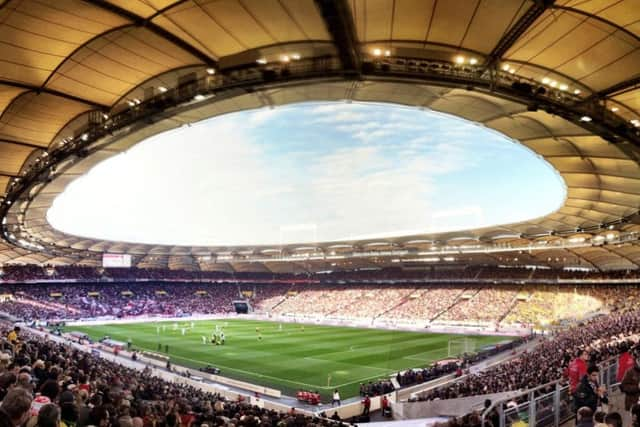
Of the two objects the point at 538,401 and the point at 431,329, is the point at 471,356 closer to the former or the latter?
the point at 431,329

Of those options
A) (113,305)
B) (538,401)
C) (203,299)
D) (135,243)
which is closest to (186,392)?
(538,401)

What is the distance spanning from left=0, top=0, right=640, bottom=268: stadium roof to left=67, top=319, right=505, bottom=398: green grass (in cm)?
1668

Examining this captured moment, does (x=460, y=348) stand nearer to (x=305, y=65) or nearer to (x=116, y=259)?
(x=305, y=65)

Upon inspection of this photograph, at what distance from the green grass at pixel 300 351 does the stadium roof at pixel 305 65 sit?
16682 mm

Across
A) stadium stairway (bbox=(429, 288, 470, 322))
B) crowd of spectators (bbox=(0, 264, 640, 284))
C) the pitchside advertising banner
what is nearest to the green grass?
stadium stairway (bbox=(429, 288, 470, 322))

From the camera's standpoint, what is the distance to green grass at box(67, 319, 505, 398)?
30.7m

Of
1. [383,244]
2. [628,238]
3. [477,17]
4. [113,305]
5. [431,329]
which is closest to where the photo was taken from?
[477,17]

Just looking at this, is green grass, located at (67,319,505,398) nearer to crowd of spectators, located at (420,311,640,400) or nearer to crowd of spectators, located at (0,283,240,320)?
crowd of spectators, located at (420,311,640,400)

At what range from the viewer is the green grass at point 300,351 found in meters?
30.7

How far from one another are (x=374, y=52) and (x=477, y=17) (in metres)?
2.89

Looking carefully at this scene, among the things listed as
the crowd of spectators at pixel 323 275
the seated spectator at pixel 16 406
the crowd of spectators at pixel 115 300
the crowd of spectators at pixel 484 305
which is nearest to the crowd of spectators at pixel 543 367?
the seated spectator at pixel 16 406

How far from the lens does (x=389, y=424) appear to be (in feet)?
63.7

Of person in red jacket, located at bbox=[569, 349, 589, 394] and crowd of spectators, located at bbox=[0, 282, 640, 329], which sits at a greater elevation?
person in red jacket, located at bbox=[569, 349, 589, 394]

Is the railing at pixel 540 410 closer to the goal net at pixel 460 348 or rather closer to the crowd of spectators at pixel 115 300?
the goal net at pixel 460 348
